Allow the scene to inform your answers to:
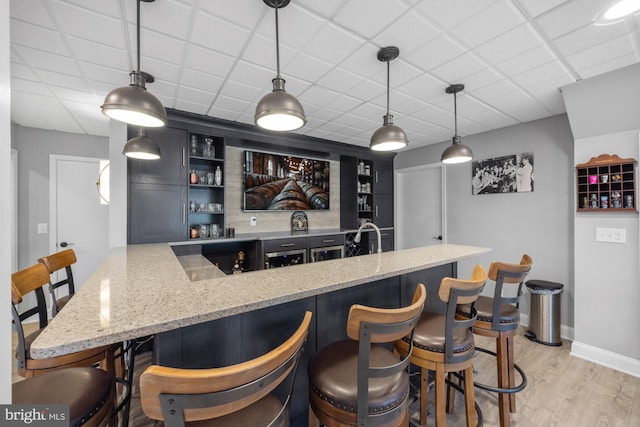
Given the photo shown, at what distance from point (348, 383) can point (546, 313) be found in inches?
127

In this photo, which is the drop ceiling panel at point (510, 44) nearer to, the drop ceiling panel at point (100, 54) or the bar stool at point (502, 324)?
the bar stool at point (502, 324)

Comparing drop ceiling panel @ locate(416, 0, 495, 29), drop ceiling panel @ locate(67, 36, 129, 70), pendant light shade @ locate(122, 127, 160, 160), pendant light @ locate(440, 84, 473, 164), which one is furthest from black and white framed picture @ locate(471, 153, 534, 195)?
drop ceiling panel @ locate(67, 36, 129, 70)

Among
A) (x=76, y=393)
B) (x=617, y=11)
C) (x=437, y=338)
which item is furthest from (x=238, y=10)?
(x=617, y=11)

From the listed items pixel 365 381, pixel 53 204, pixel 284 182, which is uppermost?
pixel 284 182

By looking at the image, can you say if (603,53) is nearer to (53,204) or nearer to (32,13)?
(32,13)

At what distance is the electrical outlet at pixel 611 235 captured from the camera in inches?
98.9

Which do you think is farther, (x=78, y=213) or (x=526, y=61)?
(x=78, y=213)

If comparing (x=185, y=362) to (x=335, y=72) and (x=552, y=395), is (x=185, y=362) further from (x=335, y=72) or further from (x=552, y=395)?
(x=552, y=395)

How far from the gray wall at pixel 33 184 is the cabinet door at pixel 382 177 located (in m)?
4.89

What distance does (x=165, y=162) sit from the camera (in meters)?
3.24

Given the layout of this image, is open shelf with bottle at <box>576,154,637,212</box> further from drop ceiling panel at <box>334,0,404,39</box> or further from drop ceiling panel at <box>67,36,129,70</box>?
drop ceiling panel at <box>67,36,129,70</box>

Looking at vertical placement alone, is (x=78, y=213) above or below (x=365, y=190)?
below

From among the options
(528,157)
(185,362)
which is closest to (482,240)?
(528,157)

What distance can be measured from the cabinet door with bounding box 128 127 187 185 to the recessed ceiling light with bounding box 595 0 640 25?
12.6 ft
